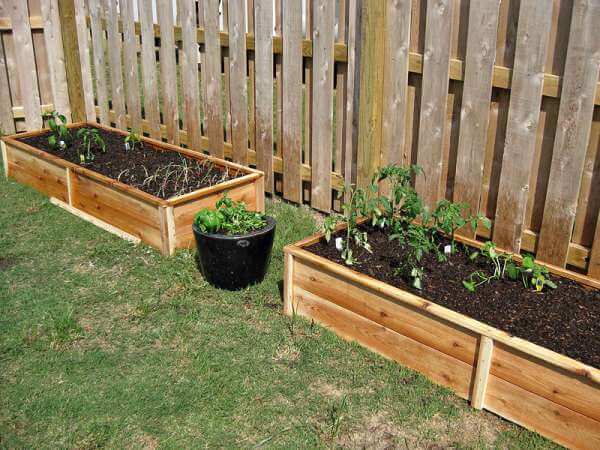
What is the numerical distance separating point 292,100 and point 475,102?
5.48ft

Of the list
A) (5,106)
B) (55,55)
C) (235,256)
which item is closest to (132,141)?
(55,55)

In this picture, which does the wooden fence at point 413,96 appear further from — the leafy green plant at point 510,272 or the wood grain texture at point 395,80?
the leafy green plant at point 510,272

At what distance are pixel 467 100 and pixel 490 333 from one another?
1691 millimetres

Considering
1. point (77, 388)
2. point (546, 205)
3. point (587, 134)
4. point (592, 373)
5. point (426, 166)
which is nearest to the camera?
point (592, 373)

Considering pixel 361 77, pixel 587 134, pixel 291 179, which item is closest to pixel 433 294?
pixel 587 134

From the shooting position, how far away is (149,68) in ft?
22.3

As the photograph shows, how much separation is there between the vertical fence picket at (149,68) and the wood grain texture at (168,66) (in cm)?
14

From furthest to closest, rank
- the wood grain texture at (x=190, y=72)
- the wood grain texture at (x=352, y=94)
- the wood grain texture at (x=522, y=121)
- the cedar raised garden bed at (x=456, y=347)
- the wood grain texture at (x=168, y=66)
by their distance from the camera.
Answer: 1. the wood grain texture at (x=168, y=66)
2. the wood grain texture at (x=190, y=72)
3. the wood grain texture at (x=352, y=94)
4. the wood grain texture at (x=522, y=121)
5. the cedar raised garden bed at (x=456, y=347)

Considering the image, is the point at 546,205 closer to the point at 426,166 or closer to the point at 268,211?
the point at 426,166

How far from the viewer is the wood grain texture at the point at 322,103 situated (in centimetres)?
515

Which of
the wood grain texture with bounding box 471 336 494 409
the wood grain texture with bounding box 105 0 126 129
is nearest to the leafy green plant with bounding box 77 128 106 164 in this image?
the wood grain texture with bounding box 105 0 126 129

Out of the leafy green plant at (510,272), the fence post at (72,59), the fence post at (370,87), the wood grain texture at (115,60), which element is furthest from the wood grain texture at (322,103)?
the fence post at (72,59)

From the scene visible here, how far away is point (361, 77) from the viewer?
196 inches

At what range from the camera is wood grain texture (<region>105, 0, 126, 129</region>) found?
6.91m
